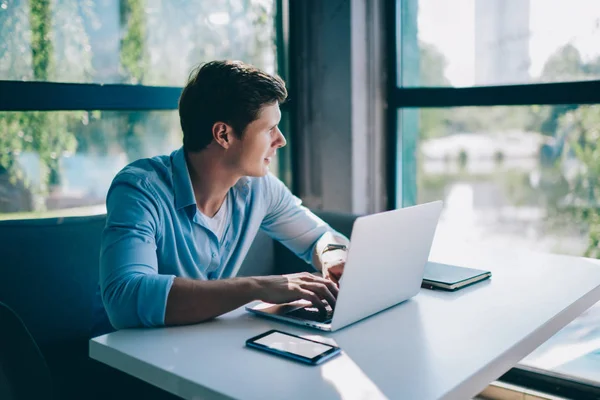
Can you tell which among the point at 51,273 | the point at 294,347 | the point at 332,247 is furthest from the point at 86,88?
the point at 294,347

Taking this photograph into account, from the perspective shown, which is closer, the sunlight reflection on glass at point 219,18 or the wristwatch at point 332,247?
the wristwatch at point 332,247

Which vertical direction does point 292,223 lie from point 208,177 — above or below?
below

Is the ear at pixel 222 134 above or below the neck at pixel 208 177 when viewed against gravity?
above

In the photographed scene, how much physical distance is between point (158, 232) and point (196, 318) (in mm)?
309

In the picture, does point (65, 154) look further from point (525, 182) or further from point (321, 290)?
point (525, 182)

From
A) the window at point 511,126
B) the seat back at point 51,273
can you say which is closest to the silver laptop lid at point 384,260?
the window at point 511,126

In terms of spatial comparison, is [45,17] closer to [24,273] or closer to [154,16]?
[154,16]

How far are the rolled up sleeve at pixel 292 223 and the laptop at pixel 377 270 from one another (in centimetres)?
51

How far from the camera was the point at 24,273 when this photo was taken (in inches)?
72.6

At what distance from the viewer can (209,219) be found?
1.66m

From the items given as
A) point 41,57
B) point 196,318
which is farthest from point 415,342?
point 41,57

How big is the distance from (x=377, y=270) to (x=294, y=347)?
0.25 meters

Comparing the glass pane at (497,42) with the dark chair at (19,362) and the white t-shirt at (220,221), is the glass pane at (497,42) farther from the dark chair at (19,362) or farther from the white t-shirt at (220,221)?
the dark chair at (19,362)

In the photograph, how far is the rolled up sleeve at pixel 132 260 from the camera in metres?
1.25
